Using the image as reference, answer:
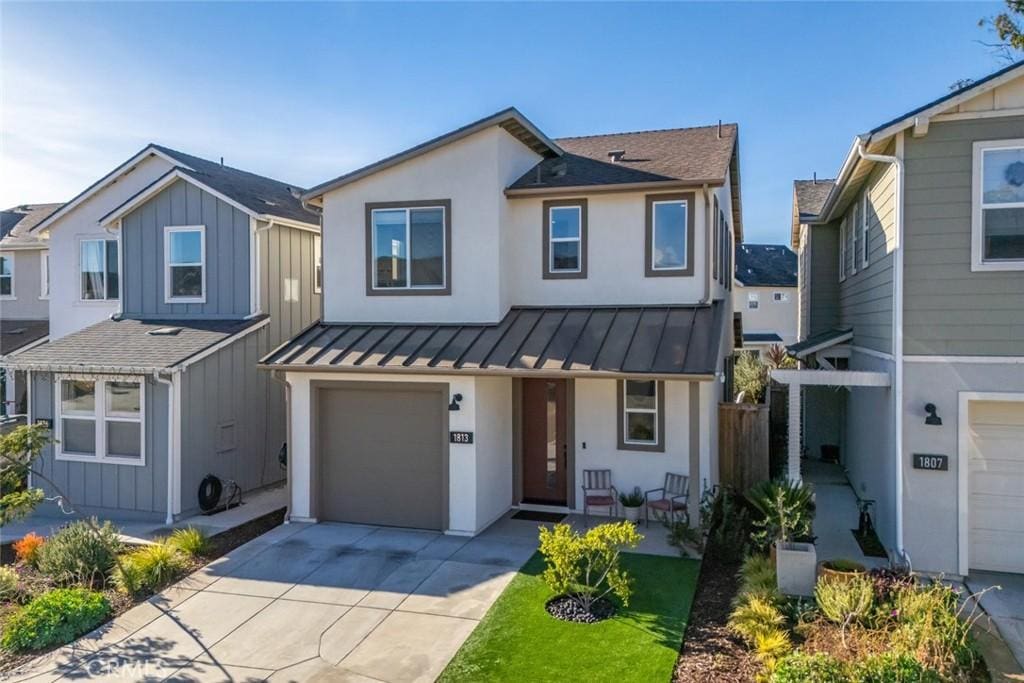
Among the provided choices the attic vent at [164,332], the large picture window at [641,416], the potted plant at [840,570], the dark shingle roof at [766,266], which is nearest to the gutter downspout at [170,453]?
the attic vent at [164,332]

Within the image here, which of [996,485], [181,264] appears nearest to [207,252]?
[181,264]

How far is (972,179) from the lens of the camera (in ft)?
28.1

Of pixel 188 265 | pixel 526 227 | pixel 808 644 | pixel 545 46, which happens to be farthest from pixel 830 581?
pixel 188 265

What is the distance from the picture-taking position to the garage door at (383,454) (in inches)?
444

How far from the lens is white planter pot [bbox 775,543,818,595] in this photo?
7.90m

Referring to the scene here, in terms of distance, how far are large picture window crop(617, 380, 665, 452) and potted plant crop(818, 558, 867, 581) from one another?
3756mm

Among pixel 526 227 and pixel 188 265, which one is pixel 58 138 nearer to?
pixel 188 265

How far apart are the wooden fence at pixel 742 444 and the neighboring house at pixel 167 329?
9.35 m

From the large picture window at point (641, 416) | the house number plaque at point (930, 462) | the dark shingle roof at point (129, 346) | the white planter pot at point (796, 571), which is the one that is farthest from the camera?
the dark shingle roof at point (129, 346)

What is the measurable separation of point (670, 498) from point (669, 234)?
449 cm

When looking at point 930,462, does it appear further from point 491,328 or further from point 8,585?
point 8,585

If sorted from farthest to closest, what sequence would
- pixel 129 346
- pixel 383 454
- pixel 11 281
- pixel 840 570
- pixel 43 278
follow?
pixel 11 281 → pixel 43 278 → pixel 129 346 → pixel 383 454 → pixel 840 570

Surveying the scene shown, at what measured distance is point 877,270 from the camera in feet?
34.5

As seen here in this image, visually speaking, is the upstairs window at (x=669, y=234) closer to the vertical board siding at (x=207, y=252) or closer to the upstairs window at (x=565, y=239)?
the upstairs window at (x=565, y=239)
